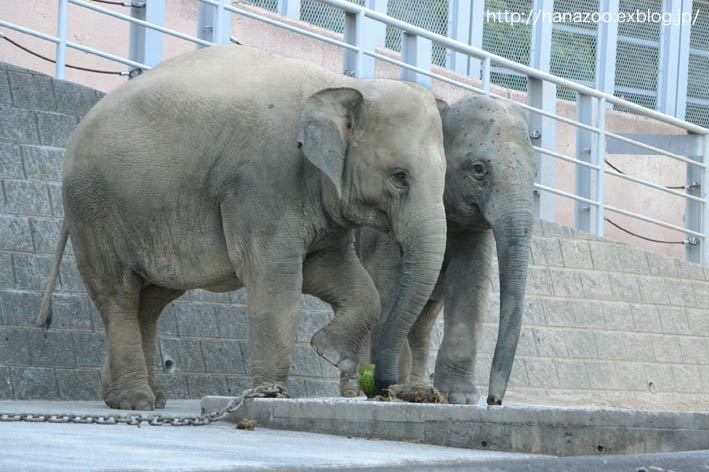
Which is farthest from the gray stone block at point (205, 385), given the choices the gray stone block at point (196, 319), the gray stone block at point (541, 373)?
the gray stone block at point (541, 373)

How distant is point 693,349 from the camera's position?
43.4 ft

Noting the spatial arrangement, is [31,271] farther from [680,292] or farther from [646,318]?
[680,292]

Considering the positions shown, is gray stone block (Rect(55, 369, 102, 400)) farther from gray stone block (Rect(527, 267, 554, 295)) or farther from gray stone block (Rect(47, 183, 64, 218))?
gray stone block (Rect(527, 267, 554, 295))

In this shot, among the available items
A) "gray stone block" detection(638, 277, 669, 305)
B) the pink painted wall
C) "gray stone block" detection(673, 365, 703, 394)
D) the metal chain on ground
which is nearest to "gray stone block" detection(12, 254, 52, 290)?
the metal chain on ground

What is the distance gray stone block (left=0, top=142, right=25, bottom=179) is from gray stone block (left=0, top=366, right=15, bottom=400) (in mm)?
1218

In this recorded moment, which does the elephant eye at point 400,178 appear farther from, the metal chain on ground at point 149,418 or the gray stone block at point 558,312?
the gray stone block at point 558,312

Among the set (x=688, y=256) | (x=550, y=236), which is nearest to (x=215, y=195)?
(x=550, y=236)

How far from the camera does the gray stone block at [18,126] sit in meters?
8.97

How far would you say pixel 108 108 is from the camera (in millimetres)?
8234

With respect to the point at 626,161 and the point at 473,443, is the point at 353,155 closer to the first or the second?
the point at 473,443

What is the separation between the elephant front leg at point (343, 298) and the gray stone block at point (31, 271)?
1775mm

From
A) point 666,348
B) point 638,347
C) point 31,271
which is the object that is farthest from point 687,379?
point 31,271

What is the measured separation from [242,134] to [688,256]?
24.3ft

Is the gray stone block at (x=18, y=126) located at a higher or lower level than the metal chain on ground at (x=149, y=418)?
higher
